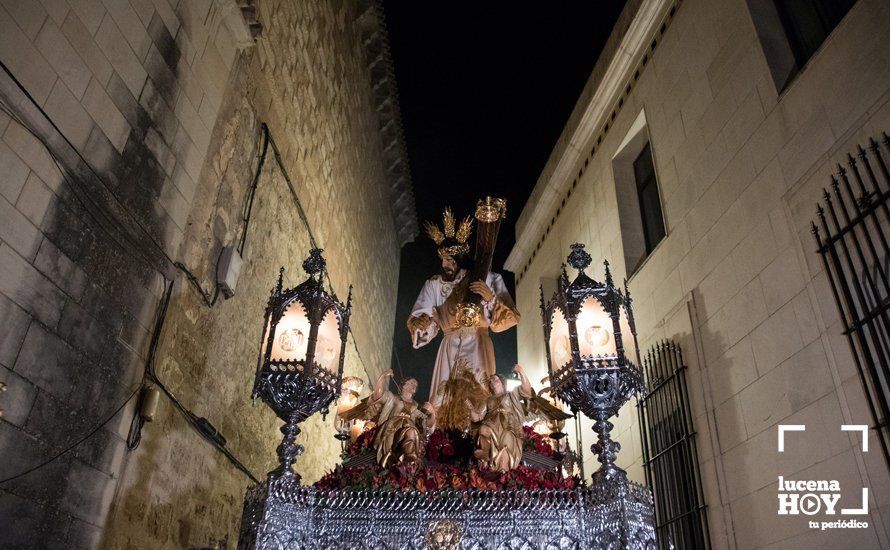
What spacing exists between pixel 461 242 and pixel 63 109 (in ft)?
15.1

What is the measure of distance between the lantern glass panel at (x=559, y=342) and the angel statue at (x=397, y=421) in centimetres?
121

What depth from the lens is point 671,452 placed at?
22.6 ft

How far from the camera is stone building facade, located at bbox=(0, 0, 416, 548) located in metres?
3.75

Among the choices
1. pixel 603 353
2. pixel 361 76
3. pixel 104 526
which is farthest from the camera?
pixel 361 76

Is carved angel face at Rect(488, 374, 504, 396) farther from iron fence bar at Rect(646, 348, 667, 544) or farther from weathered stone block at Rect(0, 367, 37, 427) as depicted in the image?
weathered stone block at Rect(0, 367, 37, 427)

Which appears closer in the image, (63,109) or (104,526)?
(63,109)

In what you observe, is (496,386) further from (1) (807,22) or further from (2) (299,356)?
(1) (807,22)

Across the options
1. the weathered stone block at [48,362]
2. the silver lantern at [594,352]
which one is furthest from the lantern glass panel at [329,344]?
the silver lantern at [594,352]

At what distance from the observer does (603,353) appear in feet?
15.8

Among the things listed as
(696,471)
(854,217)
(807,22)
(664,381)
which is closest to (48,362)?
(854,217)

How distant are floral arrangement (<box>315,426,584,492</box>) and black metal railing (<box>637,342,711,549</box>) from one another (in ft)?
6.59

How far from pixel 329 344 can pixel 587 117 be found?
8.05 m

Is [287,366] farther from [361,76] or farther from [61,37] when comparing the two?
[361,76]

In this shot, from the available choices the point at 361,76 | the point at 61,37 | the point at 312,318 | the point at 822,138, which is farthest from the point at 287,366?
the point at 361,76
